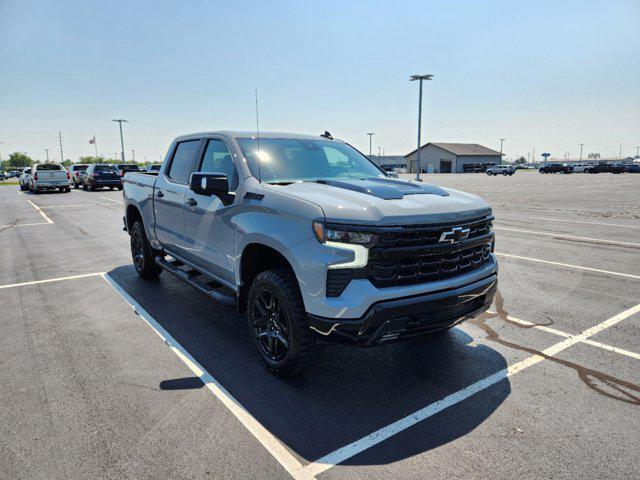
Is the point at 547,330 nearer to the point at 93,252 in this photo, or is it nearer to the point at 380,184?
the point at 380,184

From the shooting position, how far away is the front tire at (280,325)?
3072 millimetres

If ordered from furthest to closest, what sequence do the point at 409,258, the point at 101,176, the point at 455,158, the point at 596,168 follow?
the point at 455,158, the point at 596,168, the point at 101,176, the point at 409,258

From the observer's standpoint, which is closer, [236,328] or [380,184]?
[380,184]

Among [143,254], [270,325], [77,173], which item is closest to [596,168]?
[77,173]

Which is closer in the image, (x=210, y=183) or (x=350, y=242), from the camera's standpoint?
(x=350, y=242)

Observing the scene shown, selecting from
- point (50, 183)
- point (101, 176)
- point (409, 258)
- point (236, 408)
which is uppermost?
point (101, 176)

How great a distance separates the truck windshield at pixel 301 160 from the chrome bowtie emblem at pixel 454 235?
4.68ft

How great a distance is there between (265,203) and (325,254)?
816 mm

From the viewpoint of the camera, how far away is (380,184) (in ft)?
12.3

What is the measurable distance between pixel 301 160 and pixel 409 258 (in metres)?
1.77

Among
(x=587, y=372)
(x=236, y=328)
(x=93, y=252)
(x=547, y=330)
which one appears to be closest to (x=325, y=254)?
(x=236, y=328)

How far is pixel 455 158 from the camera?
291 ft

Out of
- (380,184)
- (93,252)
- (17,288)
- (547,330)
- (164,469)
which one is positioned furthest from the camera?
(93,252)

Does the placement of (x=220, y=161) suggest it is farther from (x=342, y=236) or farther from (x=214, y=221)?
(x=342, y=236)
